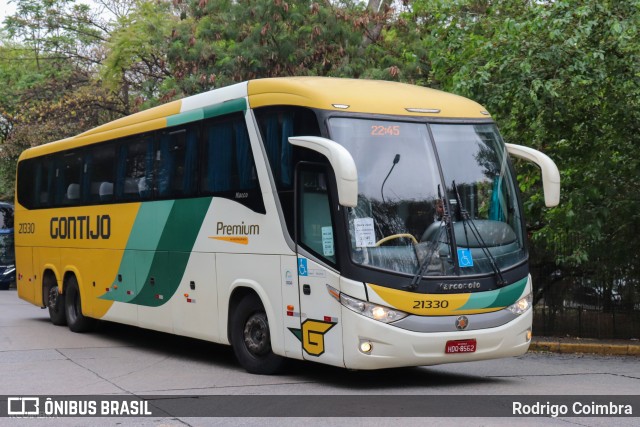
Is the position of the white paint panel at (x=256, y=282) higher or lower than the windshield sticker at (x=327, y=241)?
lower

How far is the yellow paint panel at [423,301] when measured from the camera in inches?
388

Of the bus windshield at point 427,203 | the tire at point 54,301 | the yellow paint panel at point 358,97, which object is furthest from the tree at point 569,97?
the tire at point 54,301

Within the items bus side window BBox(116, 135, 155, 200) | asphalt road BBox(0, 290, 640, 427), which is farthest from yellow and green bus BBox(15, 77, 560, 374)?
bus side window BBox(116, 135, 155, 200)

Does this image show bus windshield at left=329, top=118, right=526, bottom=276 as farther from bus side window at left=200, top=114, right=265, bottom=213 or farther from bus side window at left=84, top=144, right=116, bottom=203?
bus side window at left=84, top=144, right=116, bottom=203

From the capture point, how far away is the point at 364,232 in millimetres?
9977

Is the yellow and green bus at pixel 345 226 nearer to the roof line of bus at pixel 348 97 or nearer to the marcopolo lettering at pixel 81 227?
the roof line of bus at pixel 348 97

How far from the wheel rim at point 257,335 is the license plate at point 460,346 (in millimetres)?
2285

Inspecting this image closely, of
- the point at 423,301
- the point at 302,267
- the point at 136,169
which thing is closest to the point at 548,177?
the point at 423,301

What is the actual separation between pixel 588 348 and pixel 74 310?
883 centimetres

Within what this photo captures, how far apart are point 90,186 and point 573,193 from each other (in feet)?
25.7

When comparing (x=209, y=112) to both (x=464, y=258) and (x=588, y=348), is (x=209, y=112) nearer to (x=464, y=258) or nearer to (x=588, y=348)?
(x=464, y=258)

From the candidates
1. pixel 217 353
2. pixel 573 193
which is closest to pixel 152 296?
pixel 217 353

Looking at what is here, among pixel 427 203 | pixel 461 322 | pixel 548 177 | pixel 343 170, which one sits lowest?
pixel 461 322

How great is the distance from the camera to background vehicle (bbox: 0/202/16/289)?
117 ft
